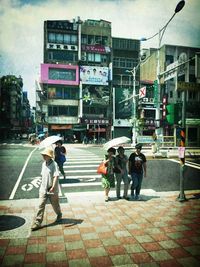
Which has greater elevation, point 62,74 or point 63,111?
point 62,74

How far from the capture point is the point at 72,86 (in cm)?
4100

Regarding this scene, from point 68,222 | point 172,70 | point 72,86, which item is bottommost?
point 68,222

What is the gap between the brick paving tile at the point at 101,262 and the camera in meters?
4.08

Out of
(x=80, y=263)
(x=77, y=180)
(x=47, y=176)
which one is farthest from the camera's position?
(x=77, y=180)

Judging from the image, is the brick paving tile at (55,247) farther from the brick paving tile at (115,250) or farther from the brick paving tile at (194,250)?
the brick paving tile at (194,250)

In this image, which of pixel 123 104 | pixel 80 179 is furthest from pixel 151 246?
pixel 123 104

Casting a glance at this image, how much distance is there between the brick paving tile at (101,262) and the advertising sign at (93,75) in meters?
38.0

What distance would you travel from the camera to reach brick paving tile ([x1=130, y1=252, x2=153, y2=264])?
166 inches

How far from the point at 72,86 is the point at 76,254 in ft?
125

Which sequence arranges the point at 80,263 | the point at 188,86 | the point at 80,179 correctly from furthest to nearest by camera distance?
the point at 80,179 → the point at 188,86 → the point at 80,263

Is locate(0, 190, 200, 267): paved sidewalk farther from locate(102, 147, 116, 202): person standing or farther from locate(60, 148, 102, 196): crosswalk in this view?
locate(60, 148, 102, 196): crosswalk

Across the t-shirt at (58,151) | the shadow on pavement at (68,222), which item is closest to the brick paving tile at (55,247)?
the shadow on pavement at (68,222)

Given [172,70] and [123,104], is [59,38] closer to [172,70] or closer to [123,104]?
[123,104]

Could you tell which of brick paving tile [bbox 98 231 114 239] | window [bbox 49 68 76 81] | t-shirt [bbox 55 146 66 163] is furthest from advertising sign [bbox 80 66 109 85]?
brick paving tile [bbox 98 231 114 239]
